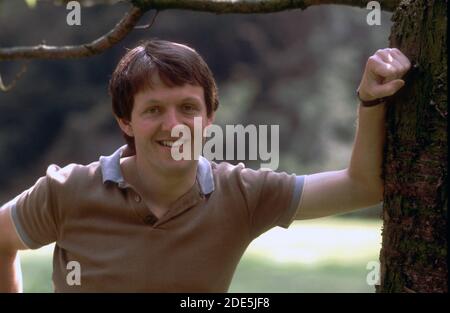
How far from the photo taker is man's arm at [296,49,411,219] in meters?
2.15

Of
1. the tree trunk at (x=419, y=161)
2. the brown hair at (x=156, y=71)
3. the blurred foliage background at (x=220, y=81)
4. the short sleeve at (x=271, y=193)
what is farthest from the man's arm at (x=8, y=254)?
the blurred foliage background at (x=220, y=81)

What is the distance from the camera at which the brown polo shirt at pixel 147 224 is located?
7.95 ft

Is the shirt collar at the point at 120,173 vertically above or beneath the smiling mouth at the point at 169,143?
beneath

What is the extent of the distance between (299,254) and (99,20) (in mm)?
9187

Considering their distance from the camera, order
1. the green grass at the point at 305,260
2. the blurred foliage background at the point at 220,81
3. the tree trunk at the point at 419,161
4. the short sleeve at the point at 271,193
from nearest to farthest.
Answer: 1. the tree trunk at the point at 419,161
2. the short sleeve at the point at 271,193
3. the green grass at the point at 305,260
4. the blurred foliage background at the point at 220,81

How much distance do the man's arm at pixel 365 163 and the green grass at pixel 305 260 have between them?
217 inches

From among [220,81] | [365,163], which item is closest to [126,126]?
[365,163]

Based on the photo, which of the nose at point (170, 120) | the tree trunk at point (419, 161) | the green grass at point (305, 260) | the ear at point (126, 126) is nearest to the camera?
the tree trunk at point (419, 161)

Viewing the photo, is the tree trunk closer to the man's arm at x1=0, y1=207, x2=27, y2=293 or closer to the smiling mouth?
the smiling mouth

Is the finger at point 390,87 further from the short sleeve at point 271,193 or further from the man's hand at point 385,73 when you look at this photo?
the short sleeve at point 271,193

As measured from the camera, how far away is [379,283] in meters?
2.29

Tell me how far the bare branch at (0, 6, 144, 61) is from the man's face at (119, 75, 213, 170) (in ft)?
0.96

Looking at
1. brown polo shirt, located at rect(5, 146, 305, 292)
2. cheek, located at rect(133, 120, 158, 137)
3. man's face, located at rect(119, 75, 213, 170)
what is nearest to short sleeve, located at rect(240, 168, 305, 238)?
brown polo shirt, located at rect(5, 146, 305, 292)
